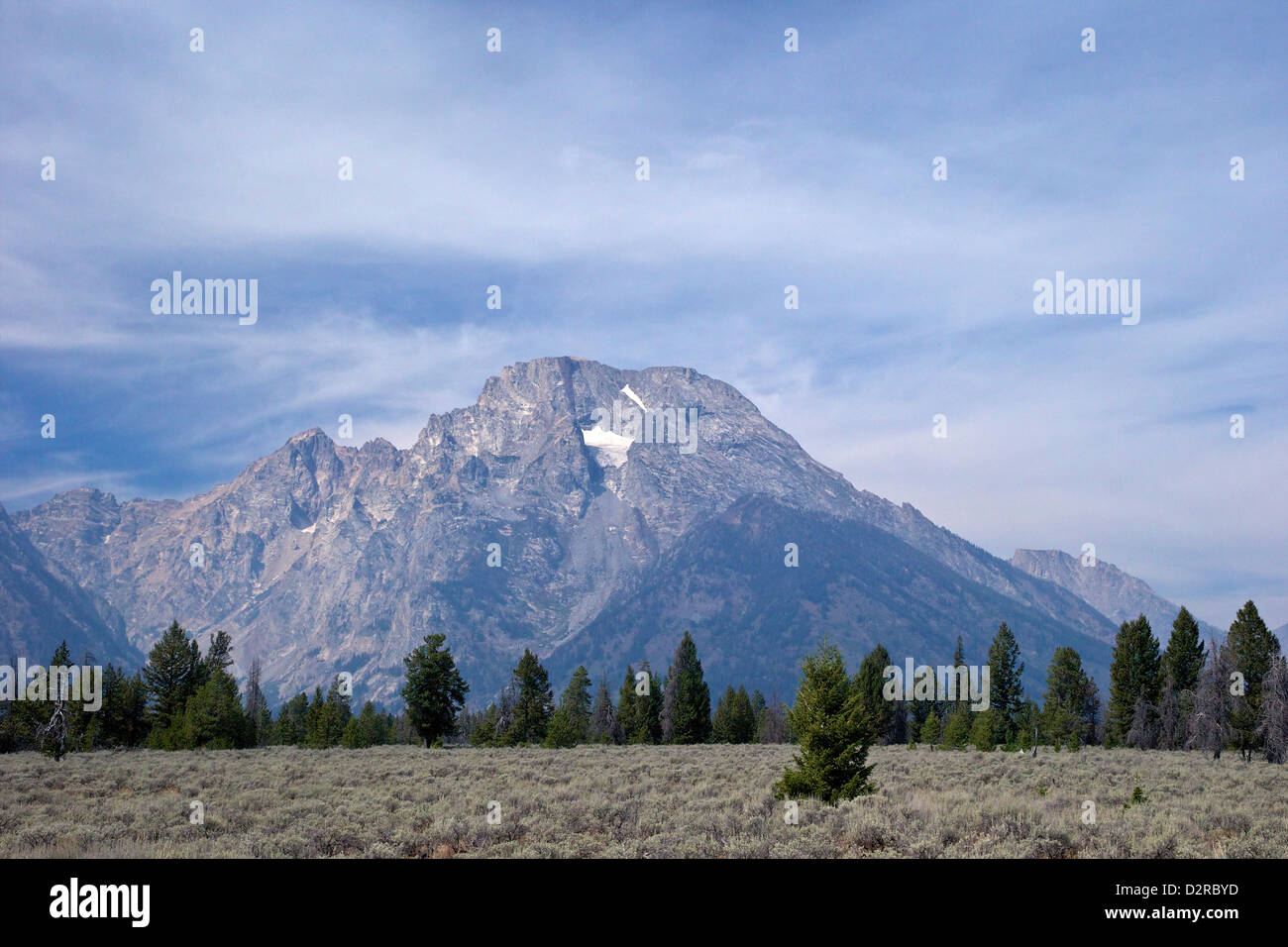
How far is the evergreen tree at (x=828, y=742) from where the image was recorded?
899 inches

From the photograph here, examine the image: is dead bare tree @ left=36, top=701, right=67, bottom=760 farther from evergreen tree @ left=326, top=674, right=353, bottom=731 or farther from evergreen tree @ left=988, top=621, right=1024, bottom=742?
evergreen tree @ left=988, top=621, right=1024, bottom=742

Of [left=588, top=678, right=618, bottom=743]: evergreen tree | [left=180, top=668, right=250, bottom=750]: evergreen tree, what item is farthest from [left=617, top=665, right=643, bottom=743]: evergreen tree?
[left=180, top=668, right=250, bottom=750]: evergreen tree

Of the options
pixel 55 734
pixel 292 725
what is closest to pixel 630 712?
pixel 292 725

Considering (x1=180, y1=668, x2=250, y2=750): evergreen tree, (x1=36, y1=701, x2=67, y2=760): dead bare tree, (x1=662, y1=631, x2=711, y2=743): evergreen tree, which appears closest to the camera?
(x1=36, y1=701, x2=67, y2=760): dead bare tree

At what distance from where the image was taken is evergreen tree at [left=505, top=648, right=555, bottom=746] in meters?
73.6

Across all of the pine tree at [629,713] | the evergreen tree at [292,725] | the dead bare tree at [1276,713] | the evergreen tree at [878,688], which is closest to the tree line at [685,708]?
the dead bare tree at [1276,713]

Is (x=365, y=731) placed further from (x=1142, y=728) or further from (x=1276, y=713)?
(x=1276, y=713)

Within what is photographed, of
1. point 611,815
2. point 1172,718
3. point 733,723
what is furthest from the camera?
point 733,723

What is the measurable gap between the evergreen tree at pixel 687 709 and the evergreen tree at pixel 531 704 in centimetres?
1198

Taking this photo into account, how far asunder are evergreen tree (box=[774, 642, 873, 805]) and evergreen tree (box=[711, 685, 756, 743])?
213ft

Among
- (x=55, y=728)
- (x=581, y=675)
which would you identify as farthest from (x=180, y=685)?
(x=581, y=675)

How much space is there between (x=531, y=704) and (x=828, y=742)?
55.1m

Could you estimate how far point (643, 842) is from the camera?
17266 mm

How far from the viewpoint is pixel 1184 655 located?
72.3 m
